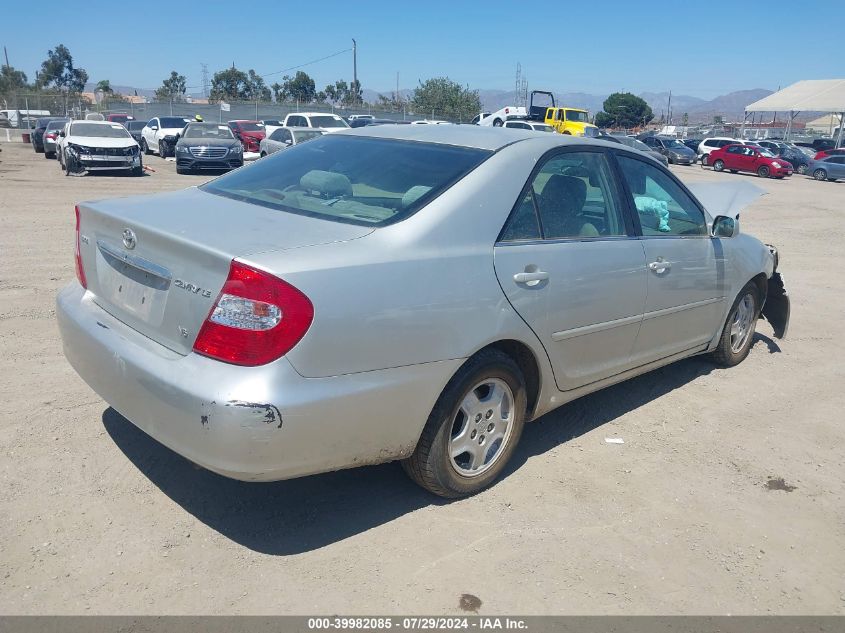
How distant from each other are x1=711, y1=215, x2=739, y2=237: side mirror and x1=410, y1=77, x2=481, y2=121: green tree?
70666 mm

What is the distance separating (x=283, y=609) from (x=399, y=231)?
1.58 metres

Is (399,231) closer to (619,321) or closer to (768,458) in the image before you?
(619,321)

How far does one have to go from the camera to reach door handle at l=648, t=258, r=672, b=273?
14.2 feet

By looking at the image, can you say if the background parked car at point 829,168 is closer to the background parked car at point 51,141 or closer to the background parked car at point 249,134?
the background parked car at point 249,134

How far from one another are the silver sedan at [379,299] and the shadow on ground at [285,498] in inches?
11.7

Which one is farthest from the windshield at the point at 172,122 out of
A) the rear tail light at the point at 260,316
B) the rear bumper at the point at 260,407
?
the rear tail light at the point at 260,316

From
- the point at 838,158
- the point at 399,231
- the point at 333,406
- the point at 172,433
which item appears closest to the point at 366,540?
the point at 333,406

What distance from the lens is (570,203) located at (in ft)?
13.1

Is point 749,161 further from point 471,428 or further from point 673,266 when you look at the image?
point 471,428

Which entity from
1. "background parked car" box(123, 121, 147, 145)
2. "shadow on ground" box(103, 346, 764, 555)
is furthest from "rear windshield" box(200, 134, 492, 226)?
"background parked car" box(123, 121, 147, 145)

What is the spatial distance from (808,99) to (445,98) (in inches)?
1336

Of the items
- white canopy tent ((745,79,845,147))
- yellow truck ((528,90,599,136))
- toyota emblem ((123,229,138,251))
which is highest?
white canopy tent ((745,79,845,147))

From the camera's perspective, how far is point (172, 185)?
18312 millimetres

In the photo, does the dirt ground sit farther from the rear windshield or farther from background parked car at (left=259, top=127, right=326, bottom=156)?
background parked car at (left=259, top=127, right=326, bottom=156)
